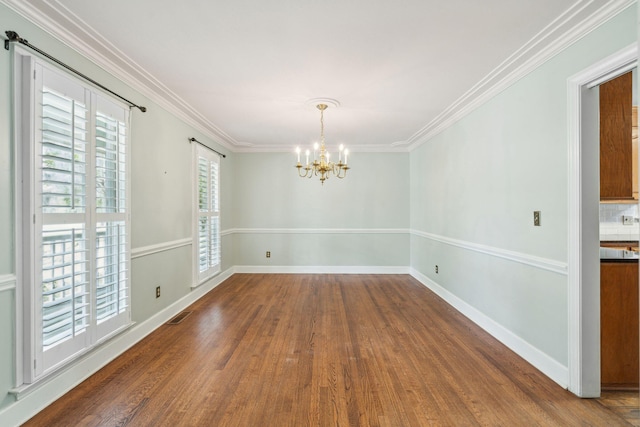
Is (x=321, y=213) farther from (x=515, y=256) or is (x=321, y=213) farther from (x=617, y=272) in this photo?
(x=617, y=272)

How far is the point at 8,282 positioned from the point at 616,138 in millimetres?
4305

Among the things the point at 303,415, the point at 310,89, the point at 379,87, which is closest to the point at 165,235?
the point at 310,89

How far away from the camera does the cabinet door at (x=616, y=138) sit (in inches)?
95.1

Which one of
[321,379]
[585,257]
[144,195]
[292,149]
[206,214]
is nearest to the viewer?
[585,257]

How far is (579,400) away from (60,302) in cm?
356

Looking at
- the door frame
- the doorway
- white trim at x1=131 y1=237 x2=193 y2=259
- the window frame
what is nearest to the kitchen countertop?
the doorway

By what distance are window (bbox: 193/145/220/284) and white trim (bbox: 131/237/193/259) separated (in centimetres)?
29

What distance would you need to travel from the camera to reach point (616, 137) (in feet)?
8.05

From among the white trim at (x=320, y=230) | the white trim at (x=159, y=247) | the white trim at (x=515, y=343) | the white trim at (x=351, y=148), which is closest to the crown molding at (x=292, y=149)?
the white trim at (x=351, y=148)

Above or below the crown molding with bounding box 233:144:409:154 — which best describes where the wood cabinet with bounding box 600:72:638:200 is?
below

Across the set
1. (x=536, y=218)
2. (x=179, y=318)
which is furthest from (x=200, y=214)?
(x=536, y=218)

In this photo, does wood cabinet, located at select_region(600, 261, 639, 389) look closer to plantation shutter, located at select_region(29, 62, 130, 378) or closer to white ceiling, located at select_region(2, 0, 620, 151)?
white ceiling, located at select_region(2, 0, 620, 151)

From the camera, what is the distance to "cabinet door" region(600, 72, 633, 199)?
2416mm

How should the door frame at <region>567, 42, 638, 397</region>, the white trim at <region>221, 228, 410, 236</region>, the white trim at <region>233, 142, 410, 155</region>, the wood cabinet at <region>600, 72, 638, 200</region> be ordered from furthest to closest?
the white trim at <region>221, 228, 410, 236</region> < the white trim at <region>233, 142, 410, 155</region> < the wood cabinet at <region>600, 72, 638, 200</region> < the door frame at <region>567, 42, 638, 397</region>
